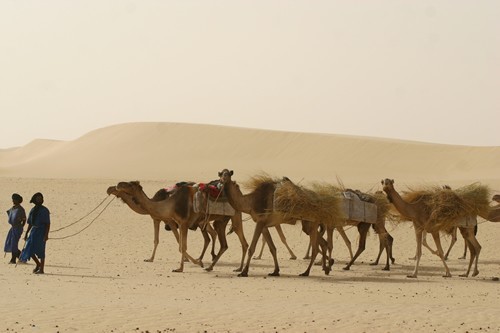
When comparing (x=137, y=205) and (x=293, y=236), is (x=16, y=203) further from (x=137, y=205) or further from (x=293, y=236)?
(x=293, y=236)

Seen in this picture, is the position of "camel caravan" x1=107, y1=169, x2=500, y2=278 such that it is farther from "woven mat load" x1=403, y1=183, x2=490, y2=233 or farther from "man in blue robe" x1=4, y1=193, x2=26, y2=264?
"man in blue robe" x1=4, y1=193, x2=26, y2=264

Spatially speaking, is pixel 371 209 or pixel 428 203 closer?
pixel 428 203

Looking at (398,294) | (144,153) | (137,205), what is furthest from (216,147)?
(398,294)

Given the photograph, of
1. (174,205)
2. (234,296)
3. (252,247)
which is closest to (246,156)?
(174,205)

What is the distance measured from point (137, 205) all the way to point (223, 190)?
90.0 inches

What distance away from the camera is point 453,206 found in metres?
16.5

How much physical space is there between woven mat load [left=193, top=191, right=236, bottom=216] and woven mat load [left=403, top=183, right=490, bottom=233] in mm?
3784

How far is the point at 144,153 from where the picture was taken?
264 feet

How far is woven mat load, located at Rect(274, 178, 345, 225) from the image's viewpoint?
53.7 ft

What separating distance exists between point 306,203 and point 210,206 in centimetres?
218

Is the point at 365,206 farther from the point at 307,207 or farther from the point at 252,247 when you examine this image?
the point at 252,247

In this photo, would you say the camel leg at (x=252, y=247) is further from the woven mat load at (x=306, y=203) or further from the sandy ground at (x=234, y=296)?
the woven mat load at (x=306, y=203)

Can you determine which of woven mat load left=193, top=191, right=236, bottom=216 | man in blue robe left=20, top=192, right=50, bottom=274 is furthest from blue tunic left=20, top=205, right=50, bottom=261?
woven mat load left=193, top=191, right=236, bottom=216

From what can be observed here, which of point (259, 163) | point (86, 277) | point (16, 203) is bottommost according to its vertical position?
point (86, 277)
